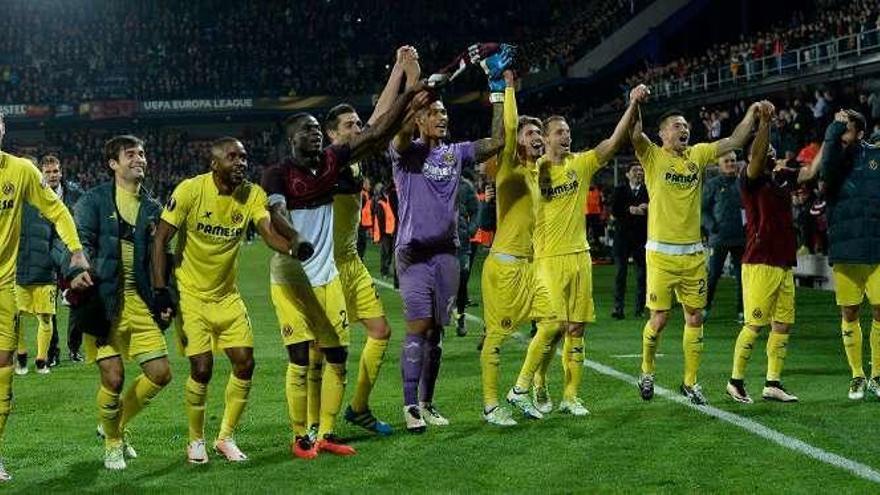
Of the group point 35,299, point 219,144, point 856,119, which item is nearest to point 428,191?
point 219,144

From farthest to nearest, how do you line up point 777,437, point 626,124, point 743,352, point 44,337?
1. point 44,337
2. point 743,352
3. point 626,124
4. point 777,437

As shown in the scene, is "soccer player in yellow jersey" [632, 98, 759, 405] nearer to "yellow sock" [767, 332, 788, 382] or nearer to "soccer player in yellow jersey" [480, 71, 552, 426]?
"yellow sock" [767, 332, 788, 382]

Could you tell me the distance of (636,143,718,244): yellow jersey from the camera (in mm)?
10016

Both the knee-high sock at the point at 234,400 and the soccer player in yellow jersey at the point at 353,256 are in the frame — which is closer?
the knee-high sock at the point at 234,400

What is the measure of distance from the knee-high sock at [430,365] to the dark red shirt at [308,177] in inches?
56.4

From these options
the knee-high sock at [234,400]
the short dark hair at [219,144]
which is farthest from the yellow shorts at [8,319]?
the short dark hair at [219,144]

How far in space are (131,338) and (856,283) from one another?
17.9 ft

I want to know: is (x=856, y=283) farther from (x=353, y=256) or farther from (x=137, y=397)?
(x=137, y=397)

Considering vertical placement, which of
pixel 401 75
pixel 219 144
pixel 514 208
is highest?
pixel 401 75

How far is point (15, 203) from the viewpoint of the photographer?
775 cm

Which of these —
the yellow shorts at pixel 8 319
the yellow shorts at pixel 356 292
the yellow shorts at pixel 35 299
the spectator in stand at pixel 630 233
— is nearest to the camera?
the yellow shorts at pixel 8 319

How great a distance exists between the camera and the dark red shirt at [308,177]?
8227mm

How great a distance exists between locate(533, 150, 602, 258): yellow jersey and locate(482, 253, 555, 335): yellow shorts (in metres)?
0.51

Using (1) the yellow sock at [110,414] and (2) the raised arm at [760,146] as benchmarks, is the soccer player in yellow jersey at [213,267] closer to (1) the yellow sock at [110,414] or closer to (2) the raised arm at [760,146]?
(1) the yellow sock at [110,414]
